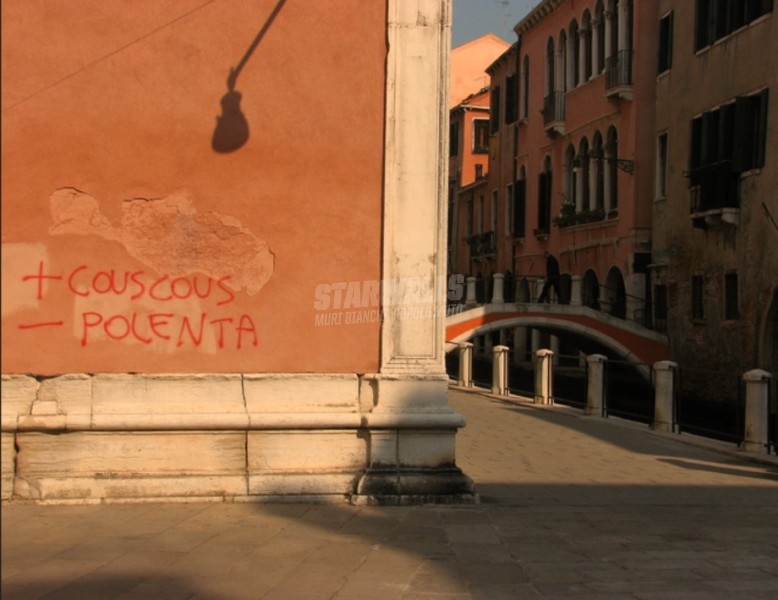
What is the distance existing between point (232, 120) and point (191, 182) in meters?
0.53

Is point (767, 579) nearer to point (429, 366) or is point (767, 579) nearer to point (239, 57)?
point (429, 366)

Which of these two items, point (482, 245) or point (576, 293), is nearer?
point (576, 293)

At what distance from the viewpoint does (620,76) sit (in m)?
30.5

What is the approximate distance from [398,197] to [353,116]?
0.67m

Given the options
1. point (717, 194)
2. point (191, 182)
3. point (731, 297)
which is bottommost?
point (191, 182)

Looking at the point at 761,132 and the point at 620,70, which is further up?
the point at 620,70

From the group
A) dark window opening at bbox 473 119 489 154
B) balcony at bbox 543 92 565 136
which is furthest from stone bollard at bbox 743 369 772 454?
dark window opening at bbox 473 119 489 154

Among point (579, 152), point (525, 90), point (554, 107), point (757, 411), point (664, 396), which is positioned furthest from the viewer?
point (525, 90)

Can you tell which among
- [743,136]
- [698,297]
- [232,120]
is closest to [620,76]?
[698,297]

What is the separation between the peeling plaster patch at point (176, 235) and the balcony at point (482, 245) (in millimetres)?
35409

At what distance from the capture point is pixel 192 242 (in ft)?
27.4

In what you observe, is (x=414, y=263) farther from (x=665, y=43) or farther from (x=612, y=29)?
(x=612, y=29)

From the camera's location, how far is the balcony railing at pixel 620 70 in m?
30.4

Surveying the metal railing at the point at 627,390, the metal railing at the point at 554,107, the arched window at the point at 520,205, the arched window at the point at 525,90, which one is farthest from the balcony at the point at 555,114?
the metal railing at the point at 627,390
